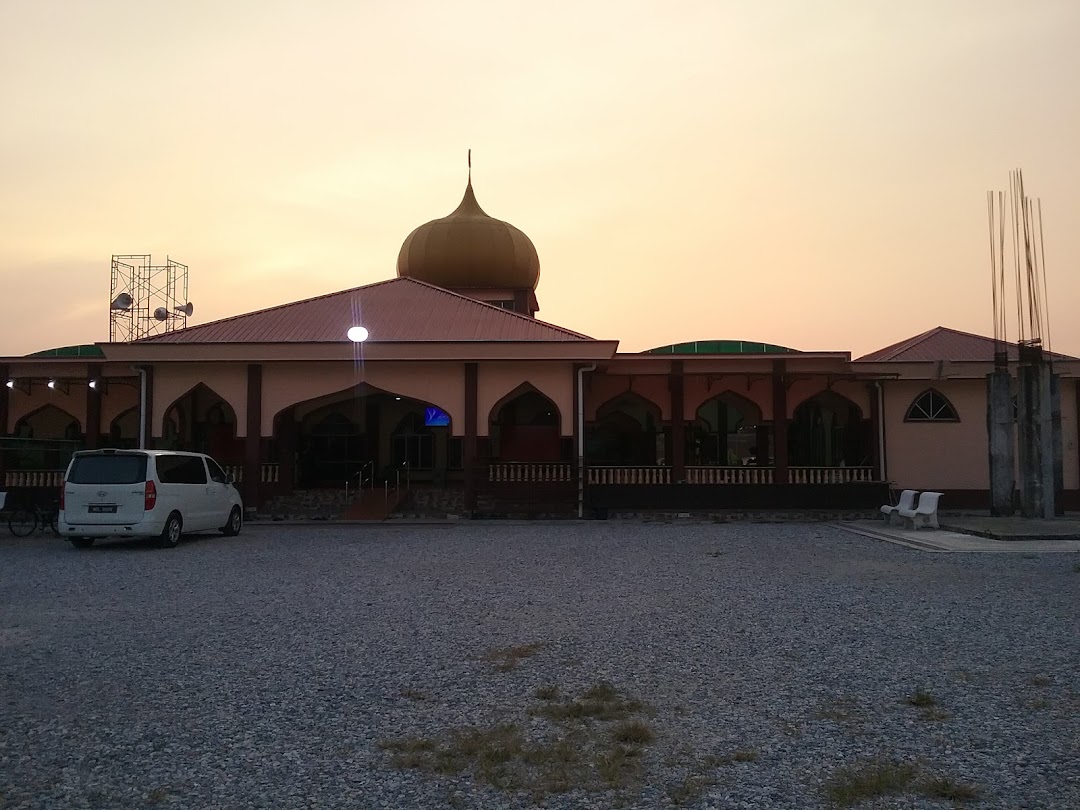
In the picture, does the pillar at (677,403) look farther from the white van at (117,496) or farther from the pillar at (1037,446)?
the white van at (117,496)

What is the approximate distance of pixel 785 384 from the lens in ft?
69.0

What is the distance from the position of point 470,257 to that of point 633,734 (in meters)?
24.3

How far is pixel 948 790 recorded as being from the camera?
3707mm

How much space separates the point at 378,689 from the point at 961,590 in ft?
21.5

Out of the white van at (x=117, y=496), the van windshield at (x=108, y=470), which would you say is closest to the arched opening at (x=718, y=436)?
the white van at (x=117, y=496)

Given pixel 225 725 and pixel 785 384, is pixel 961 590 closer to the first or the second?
pixel 225 725

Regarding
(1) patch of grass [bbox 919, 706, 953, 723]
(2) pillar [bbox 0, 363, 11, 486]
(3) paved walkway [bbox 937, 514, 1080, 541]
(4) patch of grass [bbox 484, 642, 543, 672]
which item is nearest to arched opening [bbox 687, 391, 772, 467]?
(3) paved walkway [bbox 937, 514, 1080, 541]

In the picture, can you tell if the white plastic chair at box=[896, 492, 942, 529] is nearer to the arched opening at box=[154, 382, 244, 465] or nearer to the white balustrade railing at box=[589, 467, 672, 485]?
the white balustrade railing at box=[589, 467, 672, 485]

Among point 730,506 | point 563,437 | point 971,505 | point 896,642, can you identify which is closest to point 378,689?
point 896,642

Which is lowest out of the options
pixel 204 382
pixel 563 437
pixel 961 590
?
pixel 961 590

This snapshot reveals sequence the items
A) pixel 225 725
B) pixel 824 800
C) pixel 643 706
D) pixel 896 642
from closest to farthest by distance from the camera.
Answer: pixel 824 800, pixel 225 725, pixel 643 706, pixel 896 642

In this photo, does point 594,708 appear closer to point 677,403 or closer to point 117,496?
point 117,496

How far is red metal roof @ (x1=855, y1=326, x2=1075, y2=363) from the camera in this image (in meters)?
21.6

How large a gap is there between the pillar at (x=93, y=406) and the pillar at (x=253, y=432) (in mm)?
4642
